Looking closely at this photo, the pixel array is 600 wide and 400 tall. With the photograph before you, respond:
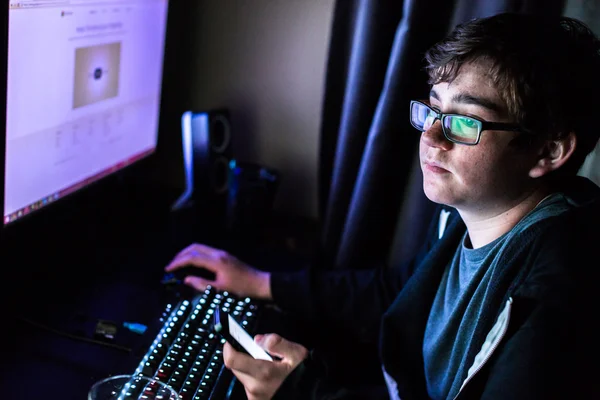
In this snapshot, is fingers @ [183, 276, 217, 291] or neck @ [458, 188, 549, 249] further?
fingers @ [183, 276, 217, 291]

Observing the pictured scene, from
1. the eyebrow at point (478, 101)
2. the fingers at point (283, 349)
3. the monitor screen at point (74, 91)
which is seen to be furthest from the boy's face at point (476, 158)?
the monitor screen at point (74, 91)

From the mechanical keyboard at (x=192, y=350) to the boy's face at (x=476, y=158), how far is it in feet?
1.37

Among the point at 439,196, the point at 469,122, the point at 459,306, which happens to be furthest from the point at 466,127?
the point at 459,306

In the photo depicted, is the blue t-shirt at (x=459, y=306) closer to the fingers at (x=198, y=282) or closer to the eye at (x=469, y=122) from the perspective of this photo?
the eye at (x=469, y=122)

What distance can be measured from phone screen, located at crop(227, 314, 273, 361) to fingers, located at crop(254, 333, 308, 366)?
0.07 ft

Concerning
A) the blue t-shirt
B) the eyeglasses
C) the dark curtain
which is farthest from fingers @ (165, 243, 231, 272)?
the eyeglasses

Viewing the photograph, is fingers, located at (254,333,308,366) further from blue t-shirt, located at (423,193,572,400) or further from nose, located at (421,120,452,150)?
nose, located at (421,120,452,150)

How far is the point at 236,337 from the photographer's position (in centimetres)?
102

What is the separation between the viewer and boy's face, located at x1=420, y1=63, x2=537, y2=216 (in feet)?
3.19

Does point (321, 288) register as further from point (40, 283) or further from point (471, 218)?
point (40, 283)

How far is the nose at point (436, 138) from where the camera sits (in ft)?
3.32

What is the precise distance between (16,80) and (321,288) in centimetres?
68

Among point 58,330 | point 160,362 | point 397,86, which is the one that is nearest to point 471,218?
point 397,86

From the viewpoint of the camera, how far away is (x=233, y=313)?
118cm
